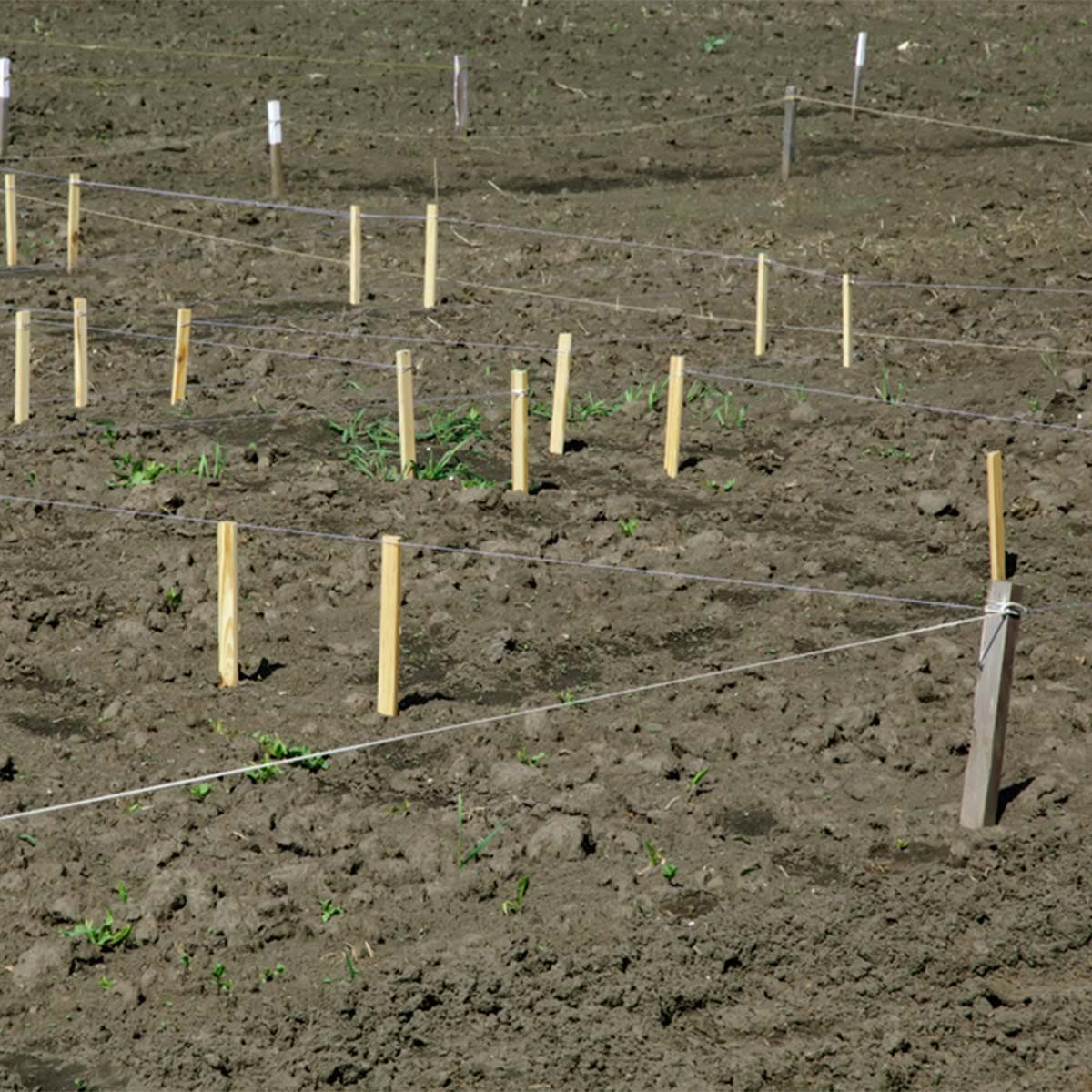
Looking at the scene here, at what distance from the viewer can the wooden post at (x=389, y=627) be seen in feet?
25.2

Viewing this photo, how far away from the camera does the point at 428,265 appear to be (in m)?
15.5

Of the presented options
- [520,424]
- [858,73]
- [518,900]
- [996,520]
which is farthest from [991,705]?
[858,73]

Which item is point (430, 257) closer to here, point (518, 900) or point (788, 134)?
point (788, 134)

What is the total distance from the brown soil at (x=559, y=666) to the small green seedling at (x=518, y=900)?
0.03 m

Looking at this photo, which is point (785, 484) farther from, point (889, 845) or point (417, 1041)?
point (417, 1041)

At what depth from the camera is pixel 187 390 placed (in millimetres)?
12688

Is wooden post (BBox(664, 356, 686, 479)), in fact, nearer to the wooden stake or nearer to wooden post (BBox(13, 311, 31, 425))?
the wooden stake

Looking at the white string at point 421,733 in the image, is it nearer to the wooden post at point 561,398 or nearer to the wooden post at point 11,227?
the wooden post at point 561,398

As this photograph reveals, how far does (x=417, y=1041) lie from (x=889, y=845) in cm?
218

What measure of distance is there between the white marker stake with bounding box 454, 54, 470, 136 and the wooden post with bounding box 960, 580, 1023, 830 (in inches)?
664

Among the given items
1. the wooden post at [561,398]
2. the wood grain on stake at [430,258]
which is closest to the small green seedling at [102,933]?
the wooden post at [561,398]

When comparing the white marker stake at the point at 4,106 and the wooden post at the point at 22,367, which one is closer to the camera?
the wooden post at the point at 22,367

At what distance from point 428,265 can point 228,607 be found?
26.0 ft

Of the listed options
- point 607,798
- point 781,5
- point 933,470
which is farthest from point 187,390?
point 781,5
